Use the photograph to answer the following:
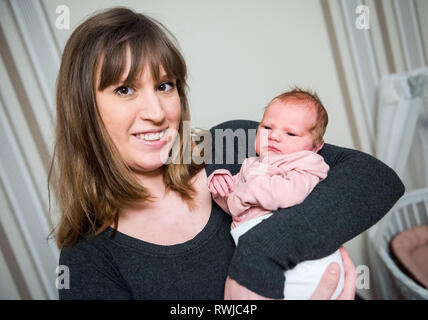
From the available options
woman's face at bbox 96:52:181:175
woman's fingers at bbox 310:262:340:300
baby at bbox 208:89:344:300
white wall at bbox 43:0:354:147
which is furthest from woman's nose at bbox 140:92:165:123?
white wall at bbox 43:0:354:147

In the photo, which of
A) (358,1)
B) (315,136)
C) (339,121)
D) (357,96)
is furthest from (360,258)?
(358,1)

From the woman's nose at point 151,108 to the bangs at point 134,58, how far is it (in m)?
0.05

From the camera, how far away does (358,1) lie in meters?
1.83

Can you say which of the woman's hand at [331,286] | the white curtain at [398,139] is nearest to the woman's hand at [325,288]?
the woman's hand at [331,286]

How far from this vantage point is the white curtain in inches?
65.3

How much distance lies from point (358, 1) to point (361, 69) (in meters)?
0.37

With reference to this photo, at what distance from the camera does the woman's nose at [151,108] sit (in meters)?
0.92

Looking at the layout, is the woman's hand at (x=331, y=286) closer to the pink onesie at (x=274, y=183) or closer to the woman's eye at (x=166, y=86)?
the pink onesie at (x=274, y=183)

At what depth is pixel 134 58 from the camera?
886 mm

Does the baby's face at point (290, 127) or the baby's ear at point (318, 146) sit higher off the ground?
the baby's face at point (290, 127)

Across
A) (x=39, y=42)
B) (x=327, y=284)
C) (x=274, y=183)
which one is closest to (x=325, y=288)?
(x=327, y=284)

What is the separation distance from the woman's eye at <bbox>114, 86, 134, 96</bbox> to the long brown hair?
0.03 metres

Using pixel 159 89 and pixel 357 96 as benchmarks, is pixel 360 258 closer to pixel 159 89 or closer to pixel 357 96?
pixel 357 96

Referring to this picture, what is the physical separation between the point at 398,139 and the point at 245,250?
1336 millimetres
